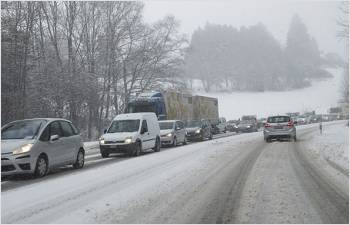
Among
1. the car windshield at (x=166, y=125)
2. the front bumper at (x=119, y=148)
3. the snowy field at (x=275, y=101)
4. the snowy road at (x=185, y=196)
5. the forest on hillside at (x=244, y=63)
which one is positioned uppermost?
the forest on hillside at (x=244, y=63)

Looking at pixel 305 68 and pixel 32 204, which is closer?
pixel 32 204

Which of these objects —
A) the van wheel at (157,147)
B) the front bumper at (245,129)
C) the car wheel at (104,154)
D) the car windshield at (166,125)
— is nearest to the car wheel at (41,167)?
the car wheel at (104,154)

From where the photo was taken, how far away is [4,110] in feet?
97.9

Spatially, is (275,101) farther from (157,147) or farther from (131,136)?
(131,136)

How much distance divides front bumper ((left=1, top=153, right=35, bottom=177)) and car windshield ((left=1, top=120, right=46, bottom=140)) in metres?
0.88

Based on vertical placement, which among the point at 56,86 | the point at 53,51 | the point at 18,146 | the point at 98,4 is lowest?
the point at 18,146

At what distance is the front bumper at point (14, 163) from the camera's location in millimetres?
12750

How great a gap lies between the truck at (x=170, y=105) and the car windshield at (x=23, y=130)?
16.8 meters

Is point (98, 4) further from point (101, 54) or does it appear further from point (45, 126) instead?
point (45, 126)

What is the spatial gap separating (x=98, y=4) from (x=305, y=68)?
11578cm

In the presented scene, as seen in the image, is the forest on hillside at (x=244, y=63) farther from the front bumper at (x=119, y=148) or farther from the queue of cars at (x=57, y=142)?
the front bumper at (x=119, y=148)

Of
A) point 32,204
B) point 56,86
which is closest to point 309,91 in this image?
point 56,86

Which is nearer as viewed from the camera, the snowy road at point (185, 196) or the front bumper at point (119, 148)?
the snowy road at point (185, 196)

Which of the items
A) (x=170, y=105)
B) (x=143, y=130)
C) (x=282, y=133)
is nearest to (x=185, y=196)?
(x=143, y=130)
